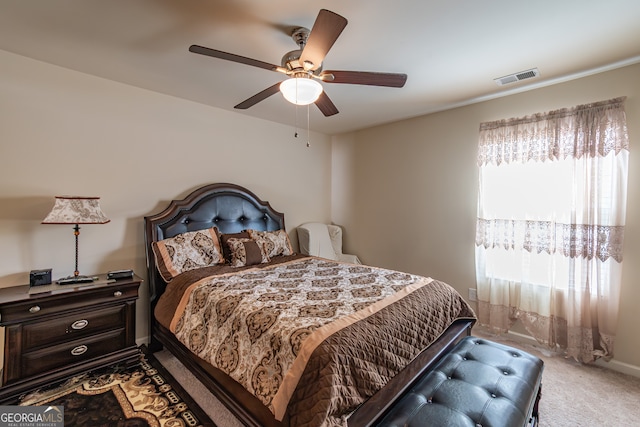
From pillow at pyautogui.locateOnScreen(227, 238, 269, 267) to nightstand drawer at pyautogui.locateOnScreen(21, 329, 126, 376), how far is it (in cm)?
106

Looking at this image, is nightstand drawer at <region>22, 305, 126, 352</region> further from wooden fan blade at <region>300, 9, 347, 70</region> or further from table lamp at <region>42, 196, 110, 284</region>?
wooden fan blade at <region>300, 9, 347, 70</region>

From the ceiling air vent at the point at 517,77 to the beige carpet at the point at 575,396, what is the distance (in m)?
2.57

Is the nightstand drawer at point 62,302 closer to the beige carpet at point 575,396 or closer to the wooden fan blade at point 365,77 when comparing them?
Result: the beige carpet at point 575,396

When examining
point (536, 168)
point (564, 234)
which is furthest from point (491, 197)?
point (564, 234)

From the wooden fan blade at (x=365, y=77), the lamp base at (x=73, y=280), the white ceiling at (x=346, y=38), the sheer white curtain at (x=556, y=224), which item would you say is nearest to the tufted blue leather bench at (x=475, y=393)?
the sheer white curtain at (x=556, y=224)

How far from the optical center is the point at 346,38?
74.8 inches

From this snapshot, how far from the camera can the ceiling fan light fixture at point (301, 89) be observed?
174 cm

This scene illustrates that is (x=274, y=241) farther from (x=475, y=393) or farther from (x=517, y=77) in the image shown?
(x=517, y=77)

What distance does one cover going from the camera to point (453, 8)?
5.27 feet

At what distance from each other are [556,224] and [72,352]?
13.7 feet

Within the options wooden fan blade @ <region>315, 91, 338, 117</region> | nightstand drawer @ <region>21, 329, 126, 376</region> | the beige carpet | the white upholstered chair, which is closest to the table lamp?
nightstand drawer @ <region>21, 329, 126, 376</region>

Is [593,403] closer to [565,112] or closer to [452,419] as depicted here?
[452,419]

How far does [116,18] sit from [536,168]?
3.58m

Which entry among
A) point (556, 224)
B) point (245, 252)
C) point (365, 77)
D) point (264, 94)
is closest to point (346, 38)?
point (365, 77)
